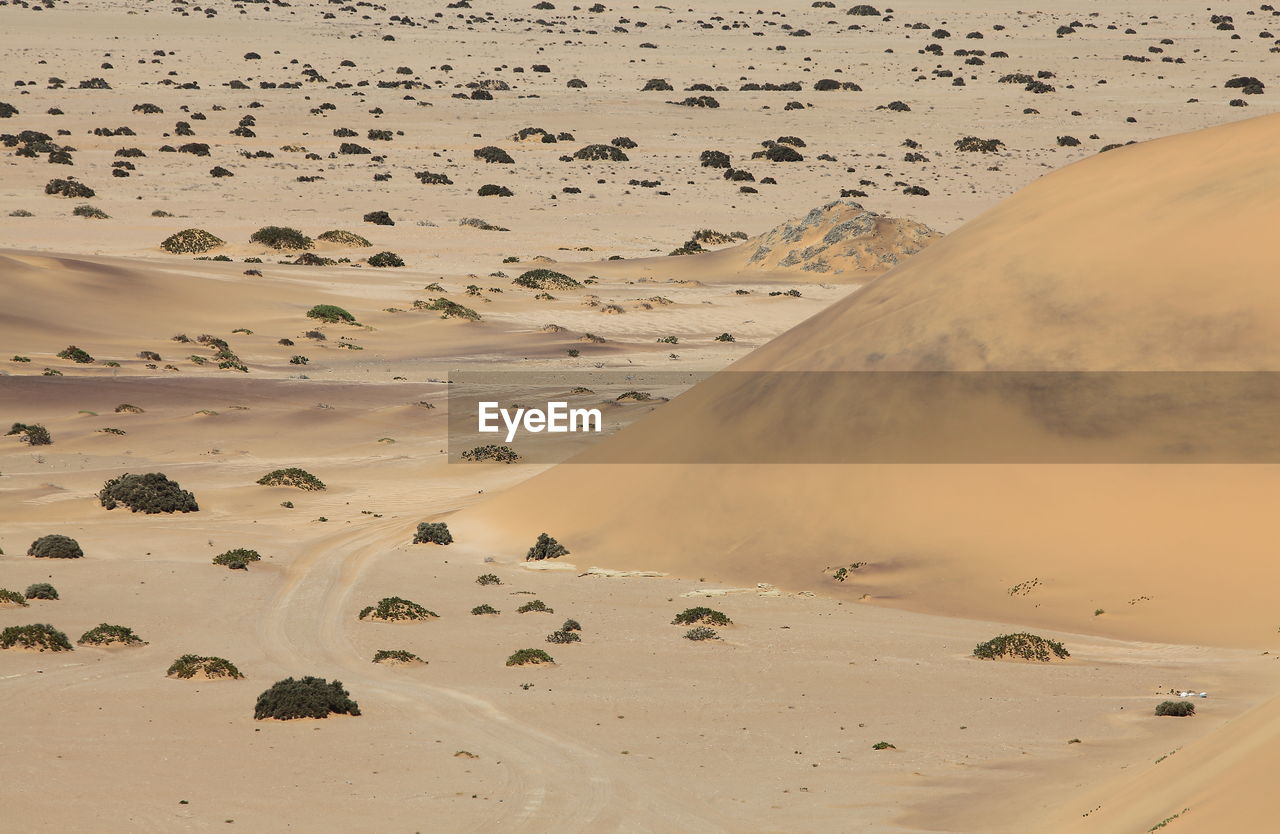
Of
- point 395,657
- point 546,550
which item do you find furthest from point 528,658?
point 546,550

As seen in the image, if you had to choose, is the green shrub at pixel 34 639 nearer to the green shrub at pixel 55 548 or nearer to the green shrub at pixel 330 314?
the green shrub at pixel 55 548

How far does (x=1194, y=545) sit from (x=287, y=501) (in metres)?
18.8

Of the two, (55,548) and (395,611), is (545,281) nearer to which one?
(55,548)

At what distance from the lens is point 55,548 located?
82.6ft

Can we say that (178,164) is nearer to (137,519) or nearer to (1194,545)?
(137,519)

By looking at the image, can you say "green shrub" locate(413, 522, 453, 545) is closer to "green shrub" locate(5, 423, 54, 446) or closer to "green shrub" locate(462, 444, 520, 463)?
"green shrub" locate(462, 444, 520, 463)

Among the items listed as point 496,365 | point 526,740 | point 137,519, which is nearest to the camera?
point 526,740

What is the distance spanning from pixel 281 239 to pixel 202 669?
49.2 metres

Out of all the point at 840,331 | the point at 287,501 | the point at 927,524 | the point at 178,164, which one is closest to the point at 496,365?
the point at 287,501

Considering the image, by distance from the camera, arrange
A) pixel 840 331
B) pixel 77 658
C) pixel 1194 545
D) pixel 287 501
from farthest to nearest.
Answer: pixel 287 501
pixel 840 331
pixel 1194 545
pixel 77 658

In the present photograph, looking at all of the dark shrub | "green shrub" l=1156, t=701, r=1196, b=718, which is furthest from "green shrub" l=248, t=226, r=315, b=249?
"green shrub" l=1156, t=701, r=1196, b=718

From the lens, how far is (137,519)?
29.5 m

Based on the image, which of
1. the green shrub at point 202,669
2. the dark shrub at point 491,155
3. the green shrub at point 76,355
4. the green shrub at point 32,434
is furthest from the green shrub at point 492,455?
the dark shrub at point 491,155

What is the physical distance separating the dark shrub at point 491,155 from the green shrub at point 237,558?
63586mm
